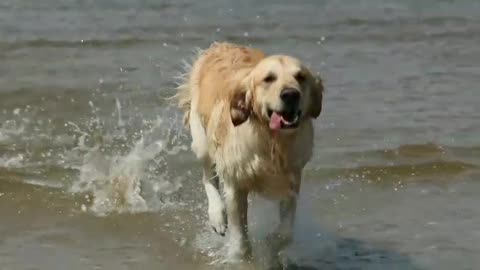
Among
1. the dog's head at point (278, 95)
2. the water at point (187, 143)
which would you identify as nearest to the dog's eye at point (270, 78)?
the dog's head at point (278, 95)

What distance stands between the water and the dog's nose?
115 centimetres

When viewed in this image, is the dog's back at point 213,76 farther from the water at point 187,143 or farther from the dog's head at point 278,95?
the water at point 187,143

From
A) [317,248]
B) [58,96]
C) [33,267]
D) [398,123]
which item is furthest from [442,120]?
[33,267]

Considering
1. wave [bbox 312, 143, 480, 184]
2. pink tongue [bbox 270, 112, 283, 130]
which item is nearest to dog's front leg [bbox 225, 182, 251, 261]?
pink tongue [bbox 270, 112, 283, 130]

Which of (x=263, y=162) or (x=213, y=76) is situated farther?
(x=213, y=76)

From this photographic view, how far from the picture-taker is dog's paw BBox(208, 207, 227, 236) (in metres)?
6.16

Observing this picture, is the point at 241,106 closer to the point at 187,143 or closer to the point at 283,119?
the point at 283,119

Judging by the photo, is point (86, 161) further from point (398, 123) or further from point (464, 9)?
point (464, 9)

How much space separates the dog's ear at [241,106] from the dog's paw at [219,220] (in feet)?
3.14

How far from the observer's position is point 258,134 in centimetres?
546

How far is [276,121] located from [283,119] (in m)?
0.04

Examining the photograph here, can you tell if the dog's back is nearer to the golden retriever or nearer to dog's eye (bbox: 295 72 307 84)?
the golden retriever

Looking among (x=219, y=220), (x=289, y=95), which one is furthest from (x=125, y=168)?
(x=289, y=95)

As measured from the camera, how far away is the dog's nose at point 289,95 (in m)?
5.07
